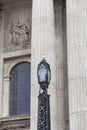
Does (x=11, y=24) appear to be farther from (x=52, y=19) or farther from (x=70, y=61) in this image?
(x=70, y=61)

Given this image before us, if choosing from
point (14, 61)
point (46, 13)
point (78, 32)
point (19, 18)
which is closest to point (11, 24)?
point (19, 18)

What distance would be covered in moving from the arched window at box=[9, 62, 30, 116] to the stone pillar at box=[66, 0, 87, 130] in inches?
252

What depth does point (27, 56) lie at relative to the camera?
99.1 ft

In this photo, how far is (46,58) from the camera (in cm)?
2492

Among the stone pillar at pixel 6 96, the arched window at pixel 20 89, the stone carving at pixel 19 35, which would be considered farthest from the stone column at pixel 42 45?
the stone pillar at pixel 6 96

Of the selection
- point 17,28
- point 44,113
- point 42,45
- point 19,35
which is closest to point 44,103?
point 44,113

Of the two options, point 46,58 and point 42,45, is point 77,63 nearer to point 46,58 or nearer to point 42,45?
point 46,58

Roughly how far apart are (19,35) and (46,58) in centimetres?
652

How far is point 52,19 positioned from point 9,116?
687 centimetres

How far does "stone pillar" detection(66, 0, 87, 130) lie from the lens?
22422 mm

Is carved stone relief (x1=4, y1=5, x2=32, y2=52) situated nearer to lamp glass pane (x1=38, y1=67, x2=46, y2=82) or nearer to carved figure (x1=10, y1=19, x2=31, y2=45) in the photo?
carved figure (x1=10, y1=19, x2=31, y2=45)

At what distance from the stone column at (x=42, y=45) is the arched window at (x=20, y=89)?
4663 millimetres

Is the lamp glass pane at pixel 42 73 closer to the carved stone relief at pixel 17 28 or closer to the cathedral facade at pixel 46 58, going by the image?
the cathedral facade at pixel 46 58

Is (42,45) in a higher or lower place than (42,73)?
higher
